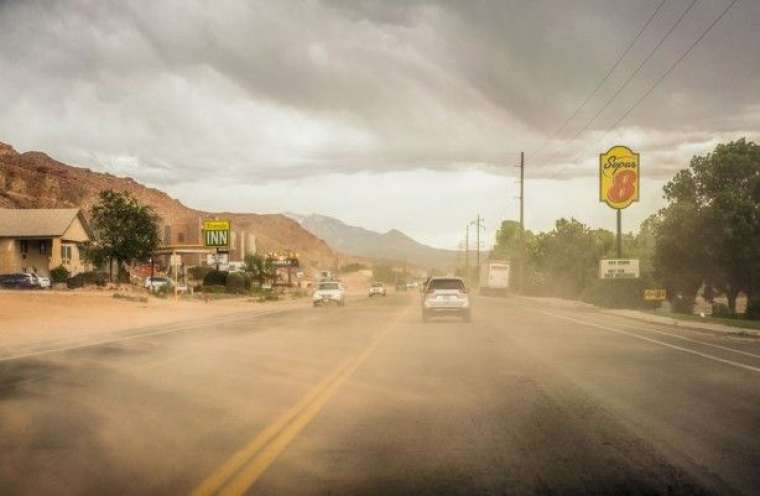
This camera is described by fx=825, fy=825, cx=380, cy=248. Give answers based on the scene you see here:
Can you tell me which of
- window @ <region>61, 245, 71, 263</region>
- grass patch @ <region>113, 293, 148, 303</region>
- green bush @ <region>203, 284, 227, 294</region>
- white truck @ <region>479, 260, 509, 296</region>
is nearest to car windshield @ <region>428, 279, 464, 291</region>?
grass patch @ <region>113, 293, 148, 303</region>

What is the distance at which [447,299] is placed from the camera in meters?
30.4

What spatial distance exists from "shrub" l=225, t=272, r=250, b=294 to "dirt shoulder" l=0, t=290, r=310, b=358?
19.1 metres

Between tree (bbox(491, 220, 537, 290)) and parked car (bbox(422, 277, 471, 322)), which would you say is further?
tree (bbox(491, 220, 537, 290))

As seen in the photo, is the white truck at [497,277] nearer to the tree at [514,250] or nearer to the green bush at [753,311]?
the tree at [514,250]

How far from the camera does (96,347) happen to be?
2027 centimetres

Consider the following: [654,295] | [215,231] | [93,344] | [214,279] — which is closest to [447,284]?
[93,344]

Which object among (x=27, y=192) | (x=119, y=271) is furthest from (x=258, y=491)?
(x=27, y=192)

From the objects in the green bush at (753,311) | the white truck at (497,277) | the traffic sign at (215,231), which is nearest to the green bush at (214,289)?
the traffic sign at (215,231)

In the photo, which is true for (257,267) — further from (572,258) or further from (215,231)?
(572,258)

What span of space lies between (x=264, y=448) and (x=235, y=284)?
206 feet

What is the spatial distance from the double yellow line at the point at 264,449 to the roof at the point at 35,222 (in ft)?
248

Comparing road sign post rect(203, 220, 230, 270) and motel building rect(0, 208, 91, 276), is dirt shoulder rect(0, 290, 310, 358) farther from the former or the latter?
motel building rect(0, 208, 91, 276)

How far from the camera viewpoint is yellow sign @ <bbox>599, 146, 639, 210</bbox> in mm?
55938

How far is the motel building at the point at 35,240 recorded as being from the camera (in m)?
79.9
